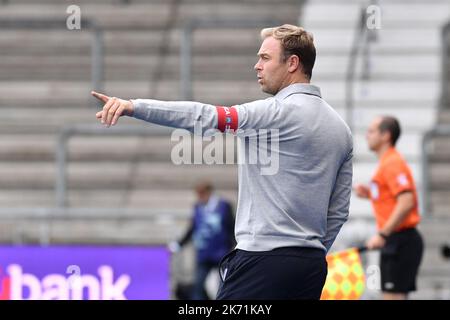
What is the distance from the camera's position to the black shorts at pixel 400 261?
9461 millimetres

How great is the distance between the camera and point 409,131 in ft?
50.6

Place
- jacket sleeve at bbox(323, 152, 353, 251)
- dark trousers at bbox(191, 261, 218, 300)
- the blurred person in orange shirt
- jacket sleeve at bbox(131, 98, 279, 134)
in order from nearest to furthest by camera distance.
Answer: jacket sleeve at bbox(131, 98, 279, 134)
jacket sleeve at bbox(323, 152, 353, 251)
the blurred person in orange shirt
dark trousers at bbox(191, 261, 218, 300)

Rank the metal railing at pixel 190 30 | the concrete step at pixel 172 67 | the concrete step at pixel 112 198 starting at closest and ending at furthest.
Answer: the concrete step at pixel 112 198, the metal railing at pixel 190 30, the concrete step at pixel 172 67

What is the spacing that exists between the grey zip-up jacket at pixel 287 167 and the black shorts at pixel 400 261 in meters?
4.27

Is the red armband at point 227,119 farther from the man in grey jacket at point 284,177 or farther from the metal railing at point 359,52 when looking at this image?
the metal railing at point 359,52

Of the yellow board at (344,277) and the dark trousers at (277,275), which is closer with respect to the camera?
the dark trousers at (277,275)

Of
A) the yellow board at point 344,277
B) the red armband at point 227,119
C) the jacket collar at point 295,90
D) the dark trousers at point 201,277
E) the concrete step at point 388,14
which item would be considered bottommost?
the dark trousers at point 201,277

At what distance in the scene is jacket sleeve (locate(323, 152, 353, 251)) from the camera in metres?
5.43

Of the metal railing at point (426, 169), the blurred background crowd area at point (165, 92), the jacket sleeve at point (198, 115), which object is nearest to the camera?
the jacket sleeve at point (198, 115)

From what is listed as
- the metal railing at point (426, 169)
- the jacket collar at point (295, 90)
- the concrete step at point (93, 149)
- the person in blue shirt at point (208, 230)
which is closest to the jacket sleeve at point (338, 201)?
the jacket collar at point (295, 90)

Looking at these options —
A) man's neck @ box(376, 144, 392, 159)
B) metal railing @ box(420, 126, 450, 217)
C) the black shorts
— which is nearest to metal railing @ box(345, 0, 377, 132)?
metal railing @ box(420, 126, 450, 217)

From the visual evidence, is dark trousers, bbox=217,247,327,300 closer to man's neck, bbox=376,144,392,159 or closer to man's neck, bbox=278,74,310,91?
man's neck, bbox=278,74,310,91

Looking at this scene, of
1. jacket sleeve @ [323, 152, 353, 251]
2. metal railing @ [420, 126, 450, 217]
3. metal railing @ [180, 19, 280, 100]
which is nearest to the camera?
jacket sleeve @ [323, 152, 353, 251]
